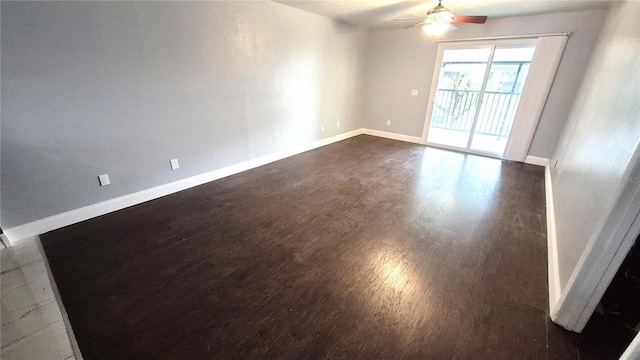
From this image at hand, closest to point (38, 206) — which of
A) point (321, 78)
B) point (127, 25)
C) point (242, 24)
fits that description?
point (127, 25)

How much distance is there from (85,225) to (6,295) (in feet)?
2.75

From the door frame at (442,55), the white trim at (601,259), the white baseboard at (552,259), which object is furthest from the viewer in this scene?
the door frame at (442,55)

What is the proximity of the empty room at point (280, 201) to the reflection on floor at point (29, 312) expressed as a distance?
11mm

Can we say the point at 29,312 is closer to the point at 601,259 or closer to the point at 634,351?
the point at 634,351

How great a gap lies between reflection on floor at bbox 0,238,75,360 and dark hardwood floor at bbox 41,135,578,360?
0.26 feet

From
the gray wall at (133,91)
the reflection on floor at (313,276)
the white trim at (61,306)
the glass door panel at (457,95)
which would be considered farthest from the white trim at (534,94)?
the white trim at (61,306)

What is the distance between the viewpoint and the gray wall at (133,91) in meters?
1.92

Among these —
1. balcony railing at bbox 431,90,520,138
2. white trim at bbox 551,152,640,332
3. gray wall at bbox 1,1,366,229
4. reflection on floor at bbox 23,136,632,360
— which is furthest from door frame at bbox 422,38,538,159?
white trim at bbox 551,152,640,332

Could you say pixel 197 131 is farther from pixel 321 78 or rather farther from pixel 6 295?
pixel 321 78

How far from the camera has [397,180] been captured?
134 inches

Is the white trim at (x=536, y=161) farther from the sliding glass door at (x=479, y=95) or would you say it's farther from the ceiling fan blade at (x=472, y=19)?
the ceiling fan blade at (x=472, y=19)

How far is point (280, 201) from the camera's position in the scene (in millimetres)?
2791

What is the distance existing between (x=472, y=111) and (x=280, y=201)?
4241mm

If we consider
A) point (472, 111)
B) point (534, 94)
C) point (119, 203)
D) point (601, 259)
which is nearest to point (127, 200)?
A: point (119, 203)
